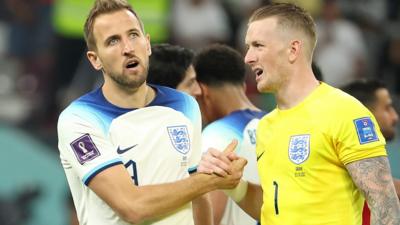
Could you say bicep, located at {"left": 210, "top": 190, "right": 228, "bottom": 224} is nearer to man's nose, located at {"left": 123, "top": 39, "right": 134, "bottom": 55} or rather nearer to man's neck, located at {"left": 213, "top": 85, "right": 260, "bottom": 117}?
man's neck, located at {"left": 213, "top": 85, "right": 260, "bottom": 117}

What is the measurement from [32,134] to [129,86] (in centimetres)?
542

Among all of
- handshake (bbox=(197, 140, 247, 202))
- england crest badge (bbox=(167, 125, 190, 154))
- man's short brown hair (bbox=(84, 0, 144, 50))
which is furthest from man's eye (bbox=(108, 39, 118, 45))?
handshake (bbox=(197, 140, 247, 202))

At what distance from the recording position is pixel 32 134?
1047cm

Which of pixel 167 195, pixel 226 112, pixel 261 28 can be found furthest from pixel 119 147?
pixel 226 112

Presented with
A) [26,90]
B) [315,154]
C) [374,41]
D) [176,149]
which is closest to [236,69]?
[176,149]

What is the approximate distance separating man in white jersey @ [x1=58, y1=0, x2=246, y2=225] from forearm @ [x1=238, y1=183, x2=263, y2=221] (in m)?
0.36

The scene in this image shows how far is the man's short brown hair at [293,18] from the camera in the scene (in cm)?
505

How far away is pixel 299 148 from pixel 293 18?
2.25ft

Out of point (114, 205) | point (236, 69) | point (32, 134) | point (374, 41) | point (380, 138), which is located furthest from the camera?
point (374, 41)

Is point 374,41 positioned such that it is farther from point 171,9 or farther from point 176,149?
point 176,149

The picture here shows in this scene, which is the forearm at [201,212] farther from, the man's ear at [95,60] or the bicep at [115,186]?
the man's ear at [95,60]

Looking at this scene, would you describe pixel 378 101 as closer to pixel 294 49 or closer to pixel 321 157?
pixel 294 49

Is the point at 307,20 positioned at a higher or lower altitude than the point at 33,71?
higher

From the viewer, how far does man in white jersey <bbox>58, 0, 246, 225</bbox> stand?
199 inches
